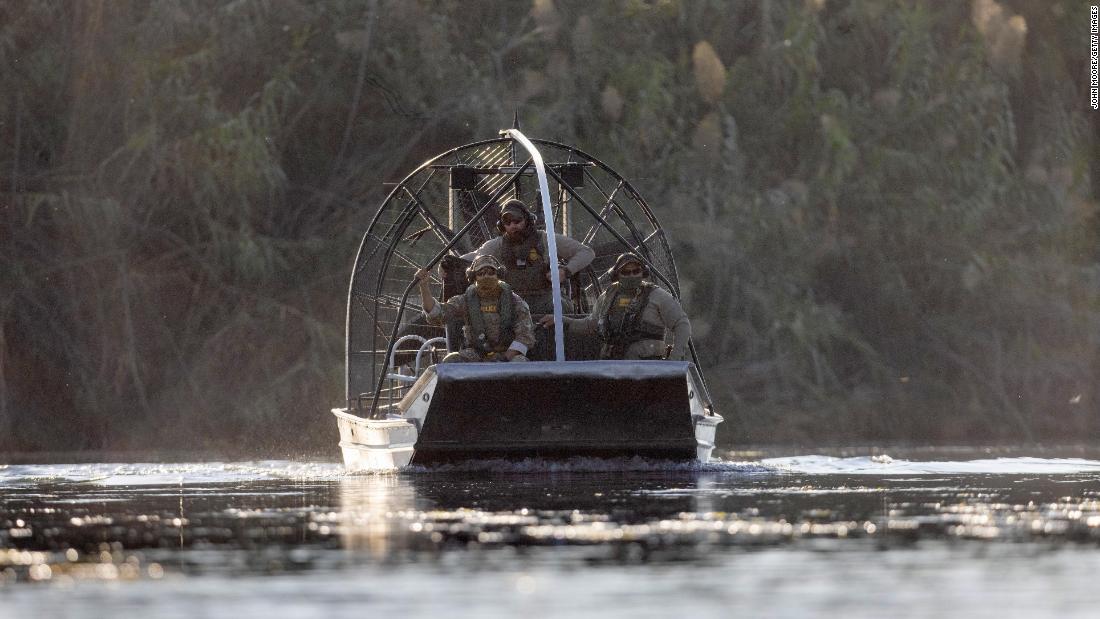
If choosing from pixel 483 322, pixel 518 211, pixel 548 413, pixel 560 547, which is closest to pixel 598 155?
pixel 518 211

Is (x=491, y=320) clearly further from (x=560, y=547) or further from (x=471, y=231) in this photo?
(x=560, y=547)

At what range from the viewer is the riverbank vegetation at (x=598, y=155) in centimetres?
3186

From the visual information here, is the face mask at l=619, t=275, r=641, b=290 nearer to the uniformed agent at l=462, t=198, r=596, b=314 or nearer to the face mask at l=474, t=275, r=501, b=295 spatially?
the uniformed agent at l=462, t=198, r=596, b=314

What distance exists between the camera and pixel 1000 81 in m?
35.8

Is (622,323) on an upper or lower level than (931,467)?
upper

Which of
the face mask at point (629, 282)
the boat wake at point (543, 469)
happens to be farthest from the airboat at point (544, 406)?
the face mask at point (629, 282)

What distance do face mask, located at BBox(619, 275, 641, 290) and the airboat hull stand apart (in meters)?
0.95

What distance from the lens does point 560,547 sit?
11609mm

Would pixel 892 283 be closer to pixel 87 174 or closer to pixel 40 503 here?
pixel 87 174

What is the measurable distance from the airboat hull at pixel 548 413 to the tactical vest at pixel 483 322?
0.75 metres

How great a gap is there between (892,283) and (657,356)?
16.4 m

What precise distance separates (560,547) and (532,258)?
8.91 metres

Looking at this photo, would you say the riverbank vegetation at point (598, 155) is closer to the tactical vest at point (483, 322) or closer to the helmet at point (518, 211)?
the helmet at point (518, 211)

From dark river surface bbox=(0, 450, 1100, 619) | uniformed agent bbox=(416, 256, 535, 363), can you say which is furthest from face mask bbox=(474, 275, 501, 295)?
dark river surface bbox=(0, 450, 1100, 619)
